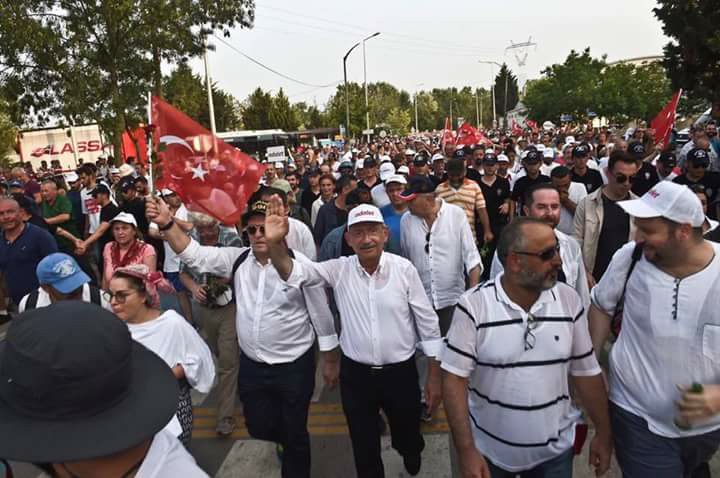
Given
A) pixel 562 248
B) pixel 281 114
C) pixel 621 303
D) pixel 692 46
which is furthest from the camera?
pixel 281 114

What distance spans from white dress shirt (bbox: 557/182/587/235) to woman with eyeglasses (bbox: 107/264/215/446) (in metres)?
3.94

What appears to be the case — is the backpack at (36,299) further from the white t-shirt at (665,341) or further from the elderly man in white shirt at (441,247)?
the white t-shirt at (665,341)

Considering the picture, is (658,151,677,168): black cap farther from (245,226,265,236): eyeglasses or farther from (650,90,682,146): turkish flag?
(245,226,265,236): eyeglasses

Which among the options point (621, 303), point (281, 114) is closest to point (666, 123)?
point (621, 303)

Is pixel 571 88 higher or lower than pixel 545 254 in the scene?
higher

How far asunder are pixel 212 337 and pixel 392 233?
1.93m

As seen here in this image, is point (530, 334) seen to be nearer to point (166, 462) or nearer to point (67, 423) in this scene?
point (166, 462)

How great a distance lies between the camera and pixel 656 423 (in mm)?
2484

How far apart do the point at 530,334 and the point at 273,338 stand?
1.63m

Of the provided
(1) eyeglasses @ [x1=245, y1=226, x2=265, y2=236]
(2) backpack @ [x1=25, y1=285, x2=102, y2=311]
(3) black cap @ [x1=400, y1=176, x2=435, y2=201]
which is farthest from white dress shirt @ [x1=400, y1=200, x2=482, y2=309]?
(2) backpack @ [x1=25, y1=285, x2=102, y2=311]

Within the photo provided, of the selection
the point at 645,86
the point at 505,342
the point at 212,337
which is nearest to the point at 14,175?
the point at 212,337

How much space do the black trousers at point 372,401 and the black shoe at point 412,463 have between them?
0.25 meters

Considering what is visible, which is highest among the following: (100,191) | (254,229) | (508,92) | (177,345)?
(508,92)

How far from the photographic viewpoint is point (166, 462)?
1316mm
